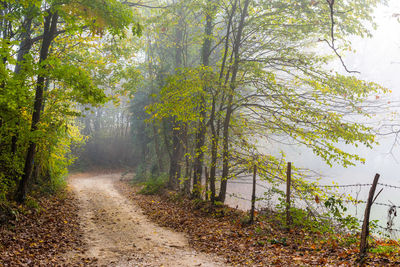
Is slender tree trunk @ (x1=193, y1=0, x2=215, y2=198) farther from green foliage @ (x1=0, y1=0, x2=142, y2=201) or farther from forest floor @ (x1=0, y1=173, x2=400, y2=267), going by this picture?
green foliage @ (x1=0, y1=0, x2=142, y2=201)

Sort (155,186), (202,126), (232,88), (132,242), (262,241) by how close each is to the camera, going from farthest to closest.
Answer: (155,186) < (202,126) < (232,88) < (132,242) < (262,241)

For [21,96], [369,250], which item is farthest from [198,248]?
[21,96]

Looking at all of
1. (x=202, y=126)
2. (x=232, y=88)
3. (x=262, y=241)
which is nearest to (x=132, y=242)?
(x=262, y=241)

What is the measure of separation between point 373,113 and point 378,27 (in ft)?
9.22

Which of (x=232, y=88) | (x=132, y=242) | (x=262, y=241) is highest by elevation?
(x=232, y=88)

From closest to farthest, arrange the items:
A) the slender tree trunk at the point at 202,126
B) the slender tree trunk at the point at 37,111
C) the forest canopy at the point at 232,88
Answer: the forest canopy at the point at 232,88
the slender tree trunk at the point at 37,111
the slender tree trunk at the point at 202,126

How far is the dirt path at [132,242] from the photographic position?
19.9ft

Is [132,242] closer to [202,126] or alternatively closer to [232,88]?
[202,126]

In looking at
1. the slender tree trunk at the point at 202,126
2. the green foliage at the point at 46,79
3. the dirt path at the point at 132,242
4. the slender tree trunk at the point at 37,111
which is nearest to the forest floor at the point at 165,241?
the dirt path at the point at 132,242

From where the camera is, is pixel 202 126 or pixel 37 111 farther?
pixel 202 126

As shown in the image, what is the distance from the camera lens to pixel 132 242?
7.34 meters

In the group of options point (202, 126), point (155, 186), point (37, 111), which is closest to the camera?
point (37, 111)

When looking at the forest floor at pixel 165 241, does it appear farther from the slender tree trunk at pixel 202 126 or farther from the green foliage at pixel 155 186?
the green foliage at pixel 155 186

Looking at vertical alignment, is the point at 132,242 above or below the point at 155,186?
below
